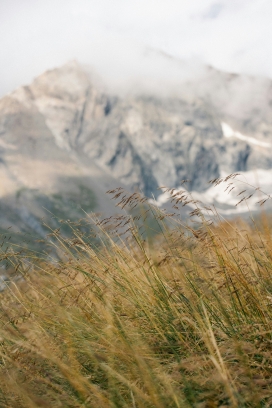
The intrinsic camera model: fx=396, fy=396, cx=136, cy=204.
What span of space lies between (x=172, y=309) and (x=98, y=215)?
1580 millimetres

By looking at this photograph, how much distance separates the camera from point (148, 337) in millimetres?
2758

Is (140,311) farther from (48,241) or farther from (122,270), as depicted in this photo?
(48,241)

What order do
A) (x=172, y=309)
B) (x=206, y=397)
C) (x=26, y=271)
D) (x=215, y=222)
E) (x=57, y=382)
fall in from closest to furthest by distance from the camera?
1. (x=206, y=397)
2. (x=57, y=382)
3. (x=172, y=309)
4. (x=215, y=222)
5. (x=26, y=271)

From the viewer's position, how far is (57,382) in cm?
265

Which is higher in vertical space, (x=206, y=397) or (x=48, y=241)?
(x=48, y=241)

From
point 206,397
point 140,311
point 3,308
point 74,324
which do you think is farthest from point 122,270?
point 206,397

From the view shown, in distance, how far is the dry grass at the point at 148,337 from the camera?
82.7 inches

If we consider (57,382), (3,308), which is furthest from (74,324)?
(3,308)

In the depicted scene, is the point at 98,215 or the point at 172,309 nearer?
the point at 172,309

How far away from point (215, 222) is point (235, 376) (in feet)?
5.66

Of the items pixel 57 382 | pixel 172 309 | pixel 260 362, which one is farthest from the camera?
pixel 172 309

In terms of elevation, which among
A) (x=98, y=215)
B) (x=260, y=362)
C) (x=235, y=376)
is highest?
(x=98, y=215)

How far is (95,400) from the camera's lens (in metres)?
2.20

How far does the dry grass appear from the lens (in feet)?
6.89
